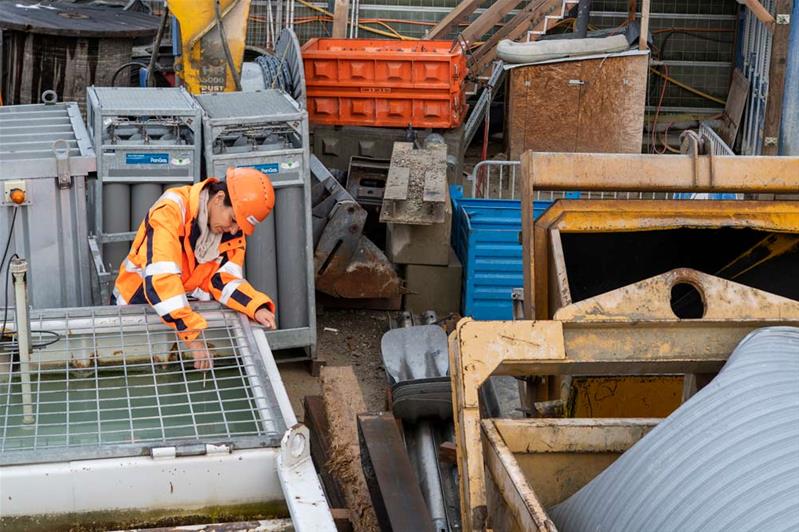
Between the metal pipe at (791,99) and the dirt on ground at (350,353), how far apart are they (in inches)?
147

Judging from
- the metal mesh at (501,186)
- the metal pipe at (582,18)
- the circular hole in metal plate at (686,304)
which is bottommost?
the metal mesh at (501,186)

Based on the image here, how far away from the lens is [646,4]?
36.5 feet

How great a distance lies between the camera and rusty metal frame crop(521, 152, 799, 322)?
4613mm

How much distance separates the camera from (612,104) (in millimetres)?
11281

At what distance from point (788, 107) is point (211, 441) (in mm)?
7680

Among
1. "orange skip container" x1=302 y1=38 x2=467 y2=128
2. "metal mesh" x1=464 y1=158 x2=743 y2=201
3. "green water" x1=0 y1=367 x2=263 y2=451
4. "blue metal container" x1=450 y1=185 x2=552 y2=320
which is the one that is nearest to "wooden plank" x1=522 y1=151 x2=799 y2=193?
"green water" x1=0 y1=367 x2=263 y2=451

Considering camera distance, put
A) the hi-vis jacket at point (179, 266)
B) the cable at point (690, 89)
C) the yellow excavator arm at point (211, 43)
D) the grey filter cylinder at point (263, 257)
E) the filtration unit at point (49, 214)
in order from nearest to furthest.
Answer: the hi-vis jacket at point (179, 266), the filtration unit at point (49, 214), the grey filter cylinder at point (263, 257), the yellow excavator arm at point (211, 43), the cable at point (690, 89)

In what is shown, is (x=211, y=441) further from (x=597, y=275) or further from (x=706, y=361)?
(x=597, y=275)

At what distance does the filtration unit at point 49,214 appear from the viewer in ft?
19.5

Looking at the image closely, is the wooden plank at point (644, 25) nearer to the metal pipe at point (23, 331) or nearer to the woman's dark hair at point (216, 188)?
the woman's dark hair at point (216, 188)

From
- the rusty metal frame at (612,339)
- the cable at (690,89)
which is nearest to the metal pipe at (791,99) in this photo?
the cable at (690,89)

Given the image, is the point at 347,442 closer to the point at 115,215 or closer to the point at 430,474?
the point at 430,474

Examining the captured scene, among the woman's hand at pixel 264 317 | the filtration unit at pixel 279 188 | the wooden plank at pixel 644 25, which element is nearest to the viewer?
the woman's hand at pixel 264 317

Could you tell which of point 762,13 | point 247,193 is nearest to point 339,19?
point 762,13
